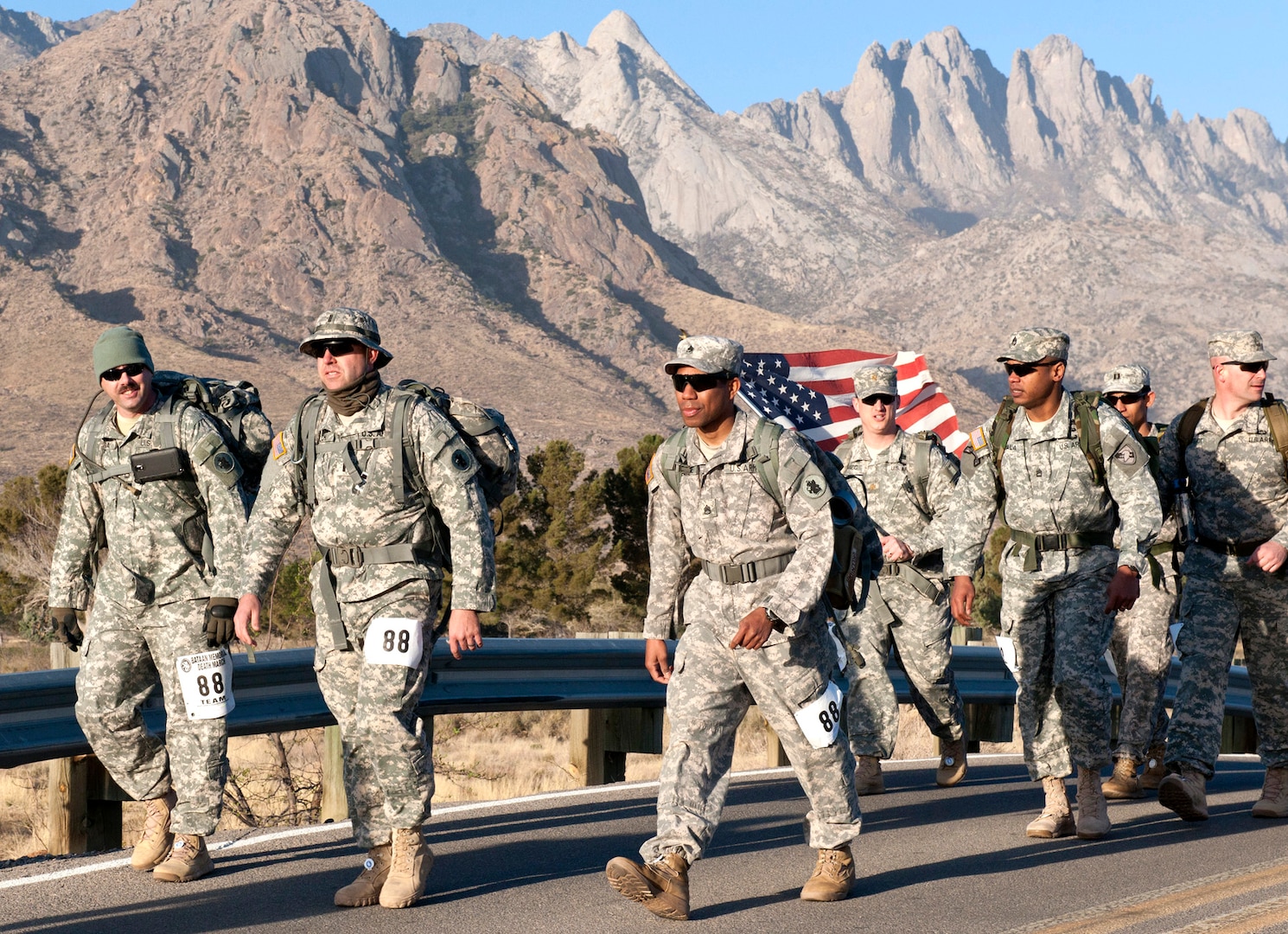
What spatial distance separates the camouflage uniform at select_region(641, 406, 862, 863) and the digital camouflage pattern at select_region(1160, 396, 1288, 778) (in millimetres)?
2821

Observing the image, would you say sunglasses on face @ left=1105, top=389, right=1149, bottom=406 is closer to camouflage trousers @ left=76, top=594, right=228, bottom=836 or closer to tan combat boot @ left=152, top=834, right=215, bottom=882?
camouflage trousers @ left=76, top=594, right=228, bottom=836

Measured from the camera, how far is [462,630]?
5.43m

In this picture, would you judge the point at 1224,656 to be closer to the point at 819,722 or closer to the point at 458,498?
the point at 819,722

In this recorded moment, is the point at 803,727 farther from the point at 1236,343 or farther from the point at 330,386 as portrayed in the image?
the point at 1236,343

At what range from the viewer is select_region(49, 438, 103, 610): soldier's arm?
633cm

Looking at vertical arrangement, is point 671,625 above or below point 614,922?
above

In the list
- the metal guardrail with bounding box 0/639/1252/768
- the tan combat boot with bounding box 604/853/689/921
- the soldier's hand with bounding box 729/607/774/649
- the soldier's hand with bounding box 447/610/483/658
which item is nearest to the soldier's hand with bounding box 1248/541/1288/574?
the metal guardrail with bounding box 0/639/1252/768

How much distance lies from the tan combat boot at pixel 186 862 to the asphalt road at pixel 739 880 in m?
0.08

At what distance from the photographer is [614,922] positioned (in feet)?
17.0

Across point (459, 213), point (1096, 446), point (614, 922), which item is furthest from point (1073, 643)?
point (459, 213)

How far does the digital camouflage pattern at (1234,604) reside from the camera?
7.59 m

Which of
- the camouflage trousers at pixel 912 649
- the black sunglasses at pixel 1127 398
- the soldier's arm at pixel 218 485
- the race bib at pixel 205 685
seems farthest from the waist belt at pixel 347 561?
the black sunglasses at pixel 1127 398

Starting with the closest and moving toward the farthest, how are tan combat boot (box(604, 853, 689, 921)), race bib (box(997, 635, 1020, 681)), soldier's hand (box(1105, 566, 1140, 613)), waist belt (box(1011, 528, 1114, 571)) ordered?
tan combat boot (box(604, 853, 689, 921)) → soldier's hand (box(1105, 566, 1140, 613)) → waist belt (box(1011, 528, 1114, 571)) → race bib (box(997, 635, 1020, 681))

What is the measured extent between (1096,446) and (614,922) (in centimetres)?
324
